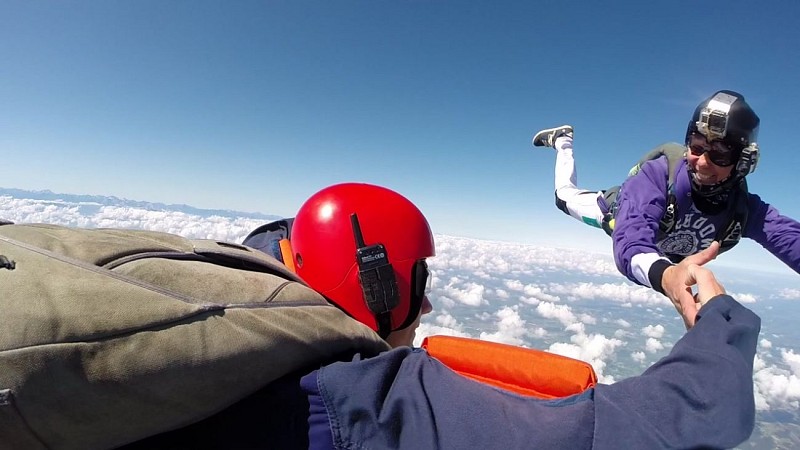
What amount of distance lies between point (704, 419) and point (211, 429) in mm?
1270

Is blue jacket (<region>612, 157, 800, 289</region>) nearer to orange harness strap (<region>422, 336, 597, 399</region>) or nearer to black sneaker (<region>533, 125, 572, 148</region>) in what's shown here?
orange harness strap (<region>422, 336, 597, 399</region>)

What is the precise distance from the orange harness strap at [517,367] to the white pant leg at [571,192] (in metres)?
3.45

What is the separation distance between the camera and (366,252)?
1773mm

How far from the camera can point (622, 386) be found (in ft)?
3.42

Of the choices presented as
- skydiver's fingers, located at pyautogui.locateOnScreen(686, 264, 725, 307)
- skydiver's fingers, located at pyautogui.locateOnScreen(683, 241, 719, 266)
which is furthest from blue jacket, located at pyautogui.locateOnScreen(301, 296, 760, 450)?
skydiver's fingers, located at pyautogui.locateOnScreen(683, 241, 719, 266)

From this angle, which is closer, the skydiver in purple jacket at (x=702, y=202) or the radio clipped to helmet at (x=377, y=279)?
the radio clipped to helmet at (x=377, y=279)

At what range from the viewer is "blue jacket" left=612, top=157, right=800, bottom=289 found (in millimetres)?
2844

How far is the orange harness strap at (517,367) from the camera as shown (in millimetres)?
1364

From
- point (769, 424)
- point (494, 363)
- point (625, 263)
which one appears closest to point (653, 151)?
point (625, 263)

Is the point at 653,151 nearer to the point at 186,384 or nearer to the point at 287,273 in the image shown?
the point at 287,273

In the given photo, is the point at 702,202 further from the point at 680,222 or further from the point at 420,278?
the point at 420,278

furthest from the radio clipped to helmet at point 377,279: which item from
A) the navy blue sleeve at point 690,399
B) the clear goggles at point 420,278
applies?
the navy blue sleeve at point 690,399

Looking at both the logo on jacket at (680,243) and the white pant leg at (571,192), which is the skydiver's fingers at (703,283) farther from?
the white pant leg at (571,192)

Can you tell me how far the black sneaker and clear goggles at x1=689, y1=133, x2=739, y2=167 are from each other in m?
3.03
